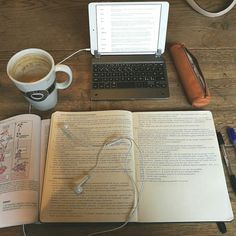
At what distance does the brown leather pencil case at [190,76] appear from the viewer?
0.70 meters

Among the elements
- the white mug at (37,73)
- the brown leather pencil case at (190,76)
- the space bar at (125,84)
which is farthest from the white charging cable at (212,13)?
the white mug at (37,73)

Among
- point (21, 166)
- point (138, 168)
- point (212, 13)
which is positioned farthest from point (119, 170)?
point (212, 13)

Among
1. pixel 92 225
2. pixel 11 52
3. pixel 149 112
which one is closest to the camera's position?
pixel 92 225

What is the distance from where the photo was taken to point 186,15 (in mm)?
909

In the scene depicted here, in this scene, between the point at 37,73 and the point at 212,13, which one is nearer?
the point at 37,73

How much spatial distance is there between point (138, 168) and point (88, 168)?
0.11 meters

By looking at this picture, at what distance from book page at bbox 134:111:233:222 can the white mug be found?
8.2 inches

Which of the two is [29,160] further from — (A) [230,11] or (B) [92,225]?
(A) [230,11]

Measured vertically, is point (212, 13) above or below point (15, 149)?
above

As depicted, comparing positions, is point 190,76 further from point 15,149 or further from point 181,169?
point 15,149

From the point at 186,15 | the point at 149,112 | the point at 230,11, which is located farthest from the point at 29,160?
the point at 230,11

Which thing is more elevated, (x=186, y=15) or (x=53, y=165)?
(x=186, y=15)

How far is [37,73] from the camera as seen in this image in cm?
69

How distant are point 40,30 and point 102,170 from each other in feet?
1.61
